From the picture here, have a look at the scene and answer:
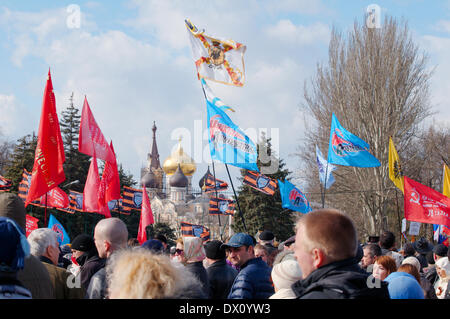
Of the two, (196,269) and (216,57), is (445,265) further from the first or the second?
(216,57)

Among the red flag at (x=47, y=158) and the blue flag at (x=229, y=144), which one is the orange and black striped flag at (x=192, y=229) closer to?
the blue flag at (x=229, y=144)

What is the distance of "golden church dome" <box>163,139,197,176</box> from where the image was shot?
94.3 m

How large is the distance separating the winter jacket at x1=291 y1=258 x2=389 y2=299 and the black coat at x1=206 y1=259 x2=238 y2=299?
3.05 meters

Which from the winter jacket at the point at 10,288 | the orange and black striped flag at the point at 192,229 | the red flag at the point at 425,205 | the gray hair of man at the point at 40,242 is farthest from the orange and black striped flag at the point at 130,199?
the winter jacket at the point at 10,288

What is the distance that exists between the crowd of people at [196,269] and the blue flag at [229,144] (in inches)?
160

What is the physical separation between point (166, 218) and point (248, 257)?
76996mm

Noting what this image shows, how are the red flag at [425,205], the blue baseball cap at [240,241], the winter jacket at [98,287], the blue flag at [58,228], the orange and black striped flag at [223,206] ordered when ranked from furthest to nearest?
the orange and black striped flag at [223,206], the blue flag at [58,228], the red flag at [425,205], the blue baseball cap at [240,241], the winter jacket at [98,287]

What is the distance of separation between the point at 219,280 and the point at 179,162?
3480 inches

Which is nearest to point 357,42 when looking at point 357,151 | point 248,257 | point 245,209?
point 245,209

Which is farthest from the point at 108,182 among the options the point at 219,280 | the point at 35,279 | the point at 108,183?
the point at 35,279

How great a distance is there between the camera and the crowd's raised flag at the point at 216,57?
12.2m

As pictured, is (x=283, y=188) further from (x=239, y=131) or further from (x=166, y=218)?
(x=166, y=218)

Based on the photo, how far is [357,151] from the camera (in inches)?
570

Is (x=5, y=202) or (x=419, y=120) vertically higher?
(x=419, y=120)
